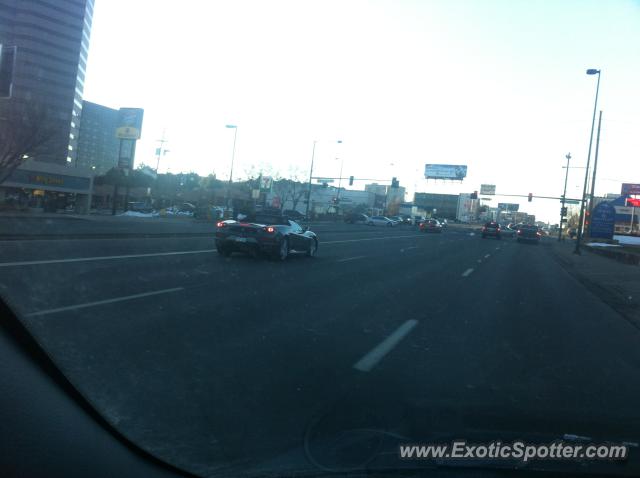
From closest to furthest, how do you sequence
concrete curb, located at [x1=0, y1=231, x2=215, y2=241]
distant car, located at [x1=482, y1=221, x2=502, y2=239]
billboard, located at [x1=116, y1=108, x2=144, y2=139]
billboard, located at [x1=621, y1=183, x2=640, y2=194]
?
1. concrete curb, located at [x1=0, y1=231, x2=215, y2=241]
2. billboard, located at [x1=116, y1=108, x2=144, y2=139]
3. distant car, located at [x1=482, y1=221, x2=502, y2=239]
4. billboard, located at [x1=621, y1=183, x2=640, y2=194]

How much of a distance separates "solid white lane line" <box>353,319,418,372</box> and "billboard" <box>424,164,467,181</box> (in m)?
78.6

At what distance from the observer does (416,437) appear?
4.45 metres

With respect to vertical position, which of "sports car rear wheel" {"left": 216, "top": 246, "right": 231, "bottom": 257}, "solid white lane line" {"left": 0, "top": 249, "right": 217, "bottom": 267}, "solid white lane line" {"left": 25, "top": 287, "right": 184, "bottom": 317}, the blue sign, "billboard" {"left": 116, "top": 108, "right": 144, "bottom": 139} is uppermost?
"billboard" {"left": 116, "top": 108, "right": 144, "bottom": 139}

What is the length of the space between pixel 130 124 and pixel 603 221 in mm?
46102

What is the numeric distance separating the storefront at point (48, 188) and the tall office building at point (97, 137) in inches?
4413

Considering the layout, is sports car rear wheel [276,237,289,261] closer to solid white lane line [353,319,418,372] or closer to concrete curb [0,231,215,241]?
concrete curb [0,231,215,241]

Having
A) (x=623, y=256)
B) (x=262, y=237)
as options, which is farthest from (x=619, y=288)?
(x=623, y=256)

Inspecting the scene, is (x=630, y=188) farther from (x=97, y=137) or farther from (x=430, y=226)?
(x=97, y=137)

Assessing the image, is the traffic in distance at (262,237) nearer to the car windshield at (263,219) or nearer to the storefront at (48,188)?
the car windshield at (263,219)

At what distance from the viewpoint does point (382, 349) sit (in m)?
7.65

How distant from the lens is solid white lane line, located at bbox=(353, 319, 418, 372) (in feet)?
22.2

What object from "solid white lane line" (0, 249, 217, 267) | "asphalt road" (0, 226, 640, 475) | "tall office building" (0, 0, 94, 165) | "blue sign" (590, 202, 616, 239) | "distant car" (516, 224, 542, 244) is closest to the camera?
"asphalt road" (0, 226, 640, 475)

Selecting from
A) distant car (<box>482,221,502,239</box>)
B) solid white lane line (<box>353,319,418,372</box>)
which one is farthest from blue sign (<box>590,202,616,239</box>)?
solid white lane line (<box>353,319,418,372</box>)

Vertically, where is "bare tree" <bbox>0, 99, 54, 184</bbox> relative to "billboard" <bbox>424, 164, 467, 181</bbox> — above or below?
below
